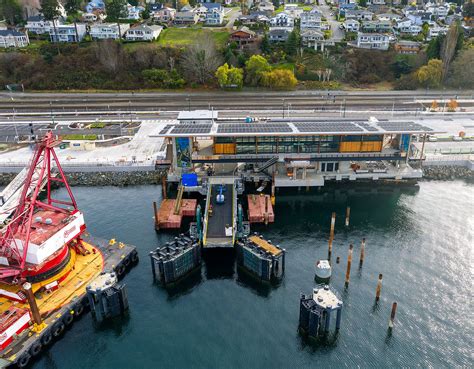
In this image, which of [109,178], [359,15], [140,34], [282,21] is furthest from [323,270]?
[359,15]

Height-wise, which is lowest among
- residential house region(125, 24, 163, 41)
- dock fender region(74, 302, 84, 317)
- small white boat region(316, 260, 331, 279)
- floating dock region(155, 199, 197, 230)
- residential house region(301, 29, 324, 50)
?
dock fender region(74, 302, 84, 317)

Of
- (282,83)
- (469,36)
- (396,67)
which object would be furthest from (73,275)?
(469,36)

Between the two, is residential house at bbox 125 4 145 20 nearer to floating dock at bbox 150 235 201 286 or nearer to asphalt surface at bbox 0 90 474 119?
asphalt surface at bbox 0 90 474 119

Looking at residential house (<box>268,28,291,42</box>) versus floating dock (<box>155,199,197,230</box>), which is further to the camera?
residential house (<box>268,28,291,42</box>)

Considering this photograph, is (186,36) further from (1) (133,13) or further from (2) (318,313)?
(2) (318,313)

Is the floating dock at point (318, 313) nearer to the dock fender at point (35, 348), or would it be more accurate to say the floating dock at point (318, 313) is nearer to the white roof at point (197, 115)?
the dock fender at point (35, 348)

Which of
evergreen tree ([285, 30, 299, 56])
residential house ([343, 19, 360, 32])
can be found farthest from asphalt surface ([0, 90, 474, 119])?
residential house ([343, 19, 360, 32])

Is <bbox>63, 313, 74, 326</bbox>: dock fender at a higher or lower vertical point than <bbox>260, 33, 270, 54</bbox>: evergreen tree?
lower

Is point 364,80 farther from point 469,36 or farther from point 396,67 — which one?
point 469,36
